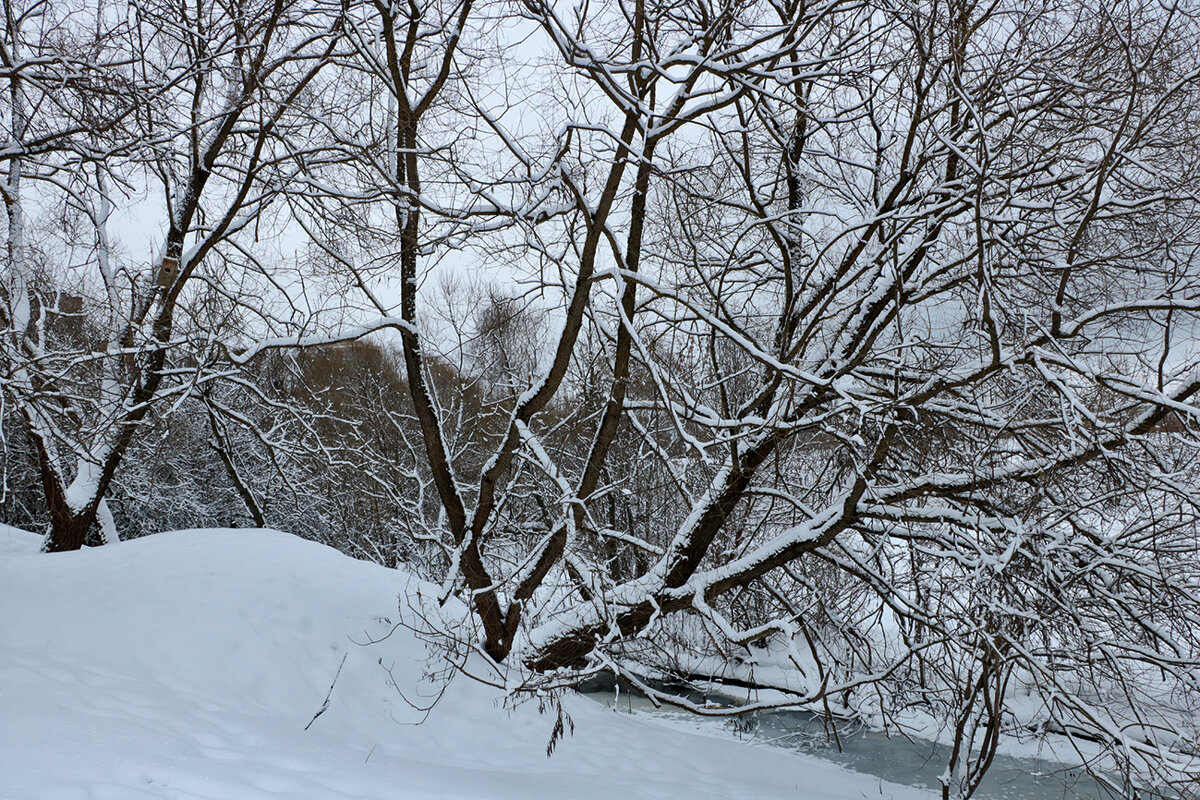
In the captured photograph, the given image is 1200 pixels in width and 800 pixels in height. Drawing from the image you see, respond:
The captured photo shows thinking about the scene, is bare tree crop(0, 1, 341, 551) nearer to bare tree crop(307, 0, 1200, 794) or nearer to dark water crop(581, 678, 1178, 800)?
bare tree crop(307, 0, 1200, 794)

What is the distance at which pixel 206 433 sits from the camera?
1769cm

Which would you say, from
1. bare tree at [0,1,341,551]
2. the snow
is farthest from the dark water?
bare tree at [0,1,341,551]

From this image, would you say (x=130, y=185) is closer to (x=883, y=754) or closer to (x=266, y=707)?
(x=266, y=707)

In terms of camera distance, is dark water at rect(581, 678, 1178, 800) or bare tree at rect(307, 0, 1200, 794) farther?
dark water at rect(581, 678, 1178, 800)

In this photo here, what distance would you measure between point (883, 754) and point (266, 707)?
6.30 m

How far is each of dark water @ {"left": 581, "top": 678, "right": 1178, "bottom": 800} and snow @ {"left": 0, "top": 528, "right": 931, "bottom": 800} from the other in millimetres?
595

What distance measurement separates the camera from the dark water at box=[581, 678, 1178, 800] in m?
7.33

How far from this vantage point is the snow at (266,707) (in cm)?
355

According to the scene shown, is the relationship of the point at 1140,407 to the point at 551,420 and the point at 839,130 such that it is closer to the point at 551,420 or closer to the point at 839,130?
the point at 839,130

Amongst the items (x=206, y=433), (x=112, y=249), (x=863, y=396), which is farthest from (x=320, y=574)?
(x=206, y=433)

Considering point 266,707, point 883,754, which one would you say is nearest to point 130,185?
point 266,707

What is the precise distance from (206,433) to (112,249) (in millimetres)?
7535

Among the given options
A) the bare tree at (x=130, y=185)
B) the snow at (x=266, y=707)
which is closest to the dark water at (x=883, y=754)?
the snow at (x=266, y=707)

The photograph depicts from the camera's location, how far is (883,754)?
27.8 feet
